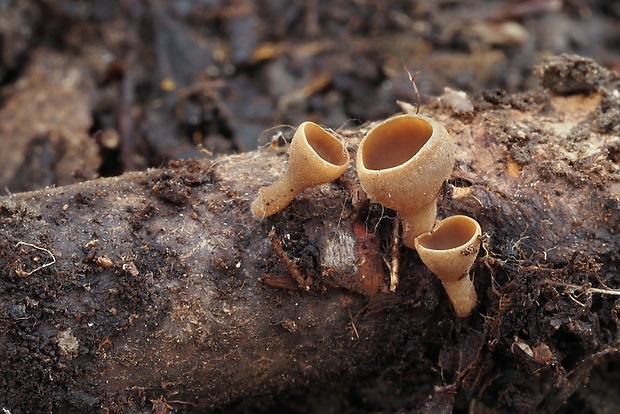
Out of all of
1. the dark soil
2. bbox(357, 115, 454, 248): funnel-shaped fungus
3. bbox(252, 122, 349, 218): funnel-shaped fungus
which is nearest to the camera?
bbox(357, 115, 454, 248): funnel-shaped fungus

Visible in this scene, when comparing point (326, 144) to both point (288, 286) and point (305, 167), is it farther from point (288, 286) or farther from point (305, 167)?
point (288, 286)

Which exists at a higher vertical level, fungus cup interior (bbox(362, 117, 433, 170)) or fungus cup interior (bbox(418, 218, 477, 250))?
fungus cup interior (bbox(362, 117, 433, 170))

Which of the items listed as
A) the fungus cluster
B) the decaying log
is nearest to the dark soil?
the decaying log

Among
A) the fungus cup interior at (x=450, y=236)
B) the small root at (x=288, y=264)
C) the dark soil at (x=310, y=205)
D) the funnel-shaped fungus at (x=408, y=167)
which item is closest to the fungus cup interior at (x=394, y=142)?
the funnel-shaped fungus at (x=408, y=167)

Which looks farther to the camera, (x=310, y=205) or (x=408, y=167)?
(x=310, y=205)

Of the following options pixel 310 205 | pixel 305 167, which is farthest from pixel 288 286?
pixel 305 167

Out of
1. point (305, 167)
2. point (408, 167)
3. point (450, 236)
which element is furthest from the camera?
point (450, 236)

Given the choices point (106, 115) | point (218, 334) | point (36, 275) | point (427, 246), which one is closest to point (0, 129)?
point (106, 115)

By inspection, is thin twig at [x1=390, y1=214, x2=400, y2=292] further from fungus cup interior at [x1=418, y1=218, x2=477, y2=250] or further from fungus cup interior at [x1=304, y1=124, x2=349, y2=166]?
fungus cup interior at [x1=304, y1=124, x2=349, y2=166]

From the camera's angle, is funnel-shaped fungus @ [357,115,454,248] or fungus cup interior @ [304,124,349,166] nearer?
funnel-shaped fungus @ [357,115,454,248]
